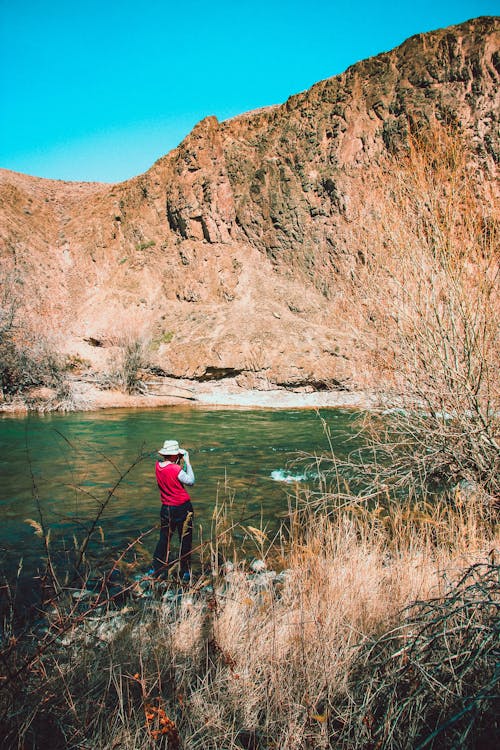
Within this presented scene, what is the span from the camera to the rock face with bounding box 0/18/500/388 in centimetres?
3581

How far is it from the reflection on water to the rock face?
483 inches

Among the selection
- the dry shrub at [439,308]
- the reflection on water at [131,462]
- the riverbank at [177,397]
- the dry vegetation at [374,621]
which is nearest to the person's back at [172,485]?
the reflection on water at [131,462]

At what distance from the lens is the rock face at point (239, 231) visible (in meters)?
35.8

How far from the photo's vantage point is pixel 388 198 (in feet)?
20.2

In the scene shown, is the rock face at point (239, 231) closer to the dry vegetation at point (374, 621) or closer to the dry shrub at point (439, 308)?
the dry shrub at point (439, 308)

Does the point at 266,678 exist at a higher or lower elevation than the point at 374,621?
higher

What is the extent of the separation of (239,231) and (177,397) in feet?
67.5

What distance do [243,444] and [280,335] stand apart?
20.0m

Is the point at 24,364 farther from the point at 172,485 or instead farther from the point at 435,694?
the point at 435,694

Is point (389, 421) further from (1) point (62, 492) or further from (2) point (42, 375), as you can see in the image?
(2) point (42, 375)

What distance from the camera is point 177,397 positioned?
102ft

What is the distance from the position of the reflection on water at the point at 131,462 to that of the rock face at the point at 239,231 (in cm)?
1228

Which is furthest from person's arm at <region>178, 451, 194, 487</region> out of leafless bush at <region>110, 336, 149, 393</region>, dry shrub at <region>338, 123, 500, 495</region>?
leafless bush at <region>110, 336, 149, 393</region>

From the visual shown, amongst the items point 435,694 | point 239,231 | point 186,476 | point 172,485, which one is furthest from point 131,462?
point 239,231
